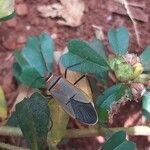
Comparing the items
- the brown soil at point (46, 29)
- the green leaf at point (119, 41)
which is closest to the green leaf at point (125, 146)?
the green leaf at point (119, 41)

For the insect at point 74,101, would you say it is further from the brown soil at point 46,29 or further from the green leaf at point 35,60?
the brown soil at point 46,29

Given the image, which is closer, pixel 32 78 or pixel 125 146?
pixel 125 146

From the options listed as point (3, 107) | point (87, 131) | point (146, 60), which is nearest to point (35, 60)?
point (3, 107)

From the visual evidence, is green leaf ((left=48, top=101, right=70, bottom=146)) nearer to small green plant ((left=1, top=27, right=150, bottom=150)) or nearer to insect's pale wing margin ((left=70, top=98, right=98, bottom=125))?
small green plant ((left=1, top=27, right=150, bottom=150))

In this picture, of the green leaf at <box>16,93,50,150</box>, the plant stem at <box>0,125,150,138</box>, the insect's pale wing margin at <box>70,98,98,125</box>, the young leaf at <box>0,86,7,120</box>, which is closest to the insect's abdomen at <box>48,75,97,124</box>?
the insect's pale wing margin at <box>70,98,98,125</box>

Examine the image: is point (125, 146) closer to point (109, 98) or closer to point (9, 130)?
point (109, 98)

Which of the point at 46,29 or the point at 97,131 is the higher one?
the point at 46,29

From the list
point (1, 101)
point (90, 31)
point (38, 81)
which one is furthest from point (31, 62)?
point (90, 31)
